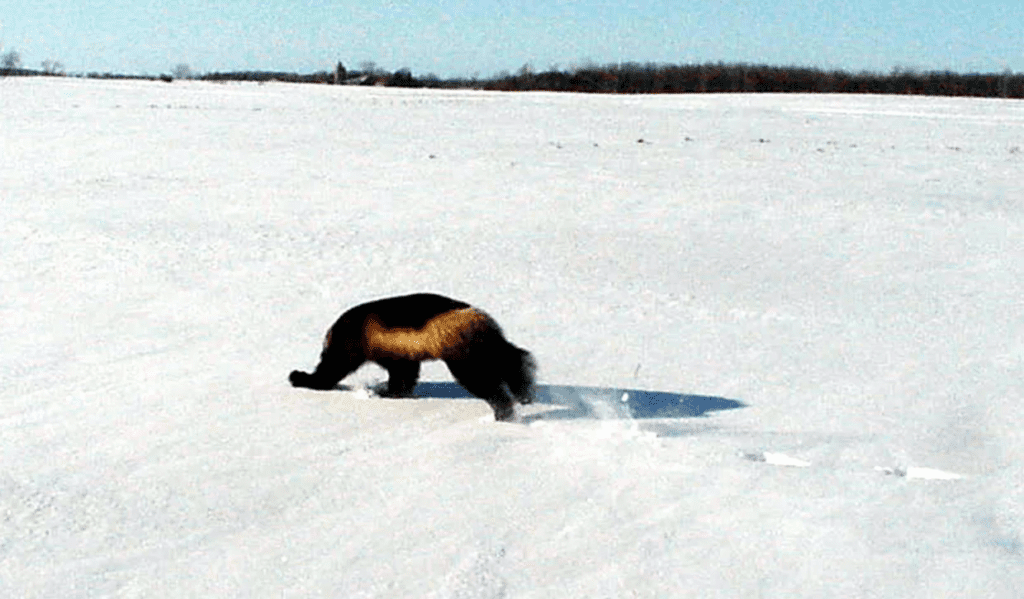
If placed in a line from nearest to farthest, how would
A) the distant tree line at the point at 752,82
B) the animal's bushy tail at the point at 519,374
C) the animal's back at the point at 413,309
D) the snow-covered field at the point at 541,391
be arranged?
the snow-covered field at the point at 541,391 < the animal's bushy tail at the point at 519,374 < the animal's back at the point at 413,309 < the distant tree line at the point at 752,82

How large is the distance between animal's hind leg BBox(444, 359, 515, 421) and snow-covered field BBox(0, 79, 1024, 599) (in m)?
0.11

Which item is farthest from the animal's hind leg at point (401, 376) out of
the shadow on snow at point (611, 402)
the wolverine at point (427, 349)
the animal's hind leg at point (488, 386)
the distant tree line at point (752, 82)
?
the distant tree line at point (752, 82)

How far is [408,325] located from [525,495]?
56.8 inches

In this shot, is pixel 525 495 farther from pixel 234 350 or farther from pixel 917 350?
pixel 917 350

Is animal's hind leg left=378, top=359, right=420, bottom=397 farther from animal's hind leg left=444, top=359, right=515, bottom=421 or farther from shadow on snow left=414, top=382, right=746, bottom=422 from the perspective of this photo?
animal's hind leg left=444, top=359, right=515, bottom=421

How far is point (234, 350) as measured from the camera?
6094mm

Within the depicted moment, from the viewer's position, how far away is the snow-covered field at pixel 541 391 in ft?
11.0

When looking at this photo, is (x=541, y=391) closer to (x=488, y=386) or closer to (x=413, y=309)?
(x=488, y=386)

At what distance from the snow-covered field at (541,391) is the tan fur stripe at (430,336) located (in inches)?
10.8

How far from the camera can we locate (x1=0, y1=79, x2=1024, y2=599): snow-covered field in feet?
11.0

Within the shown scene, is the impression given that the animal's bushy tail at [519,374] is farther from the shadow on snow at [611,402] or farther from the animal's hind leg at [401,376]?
the animal's hind leg at [401,376]

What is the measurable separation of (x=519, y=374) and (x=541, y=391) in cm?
51

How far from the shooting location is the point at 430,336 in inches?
194

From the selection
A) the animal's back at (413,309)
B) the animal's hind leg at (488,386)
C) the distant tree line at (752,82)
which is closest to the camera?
the animal's hind leg at (488,386)
